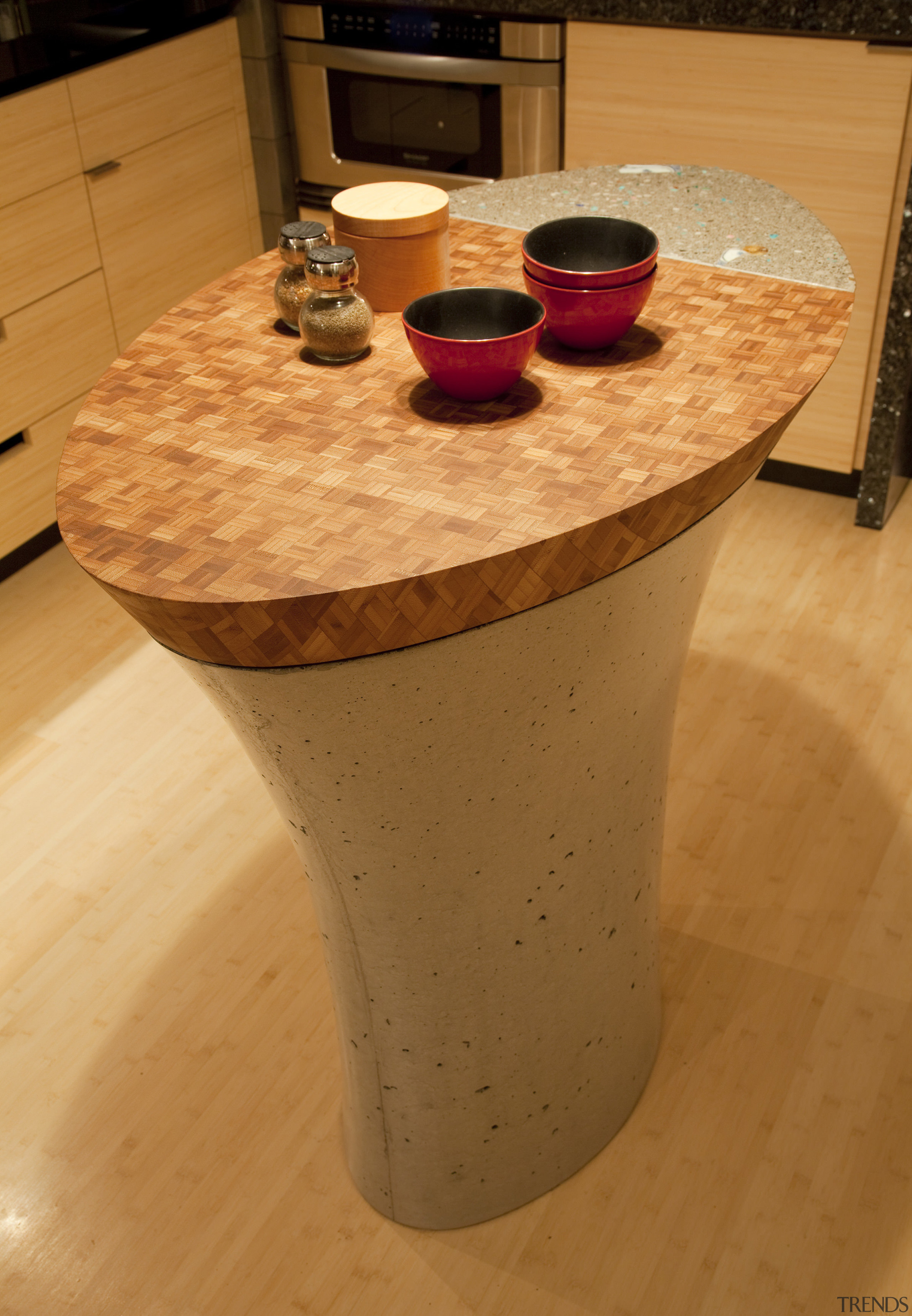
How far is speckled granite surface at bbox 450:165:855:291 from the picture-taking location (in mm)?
1379

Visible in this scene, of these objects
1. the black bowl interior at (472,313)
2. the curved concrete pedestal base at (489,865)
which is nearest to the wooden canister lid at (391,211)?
the black bowl interior at (472,313)

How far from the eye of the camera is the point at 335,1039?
1.70m

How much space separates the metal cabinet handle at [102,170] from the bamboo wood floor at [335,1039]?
93 cm

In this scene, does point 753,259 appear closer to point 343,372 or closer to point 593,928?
point 343,372

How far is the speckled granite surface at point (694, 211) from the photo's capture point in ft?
4.52

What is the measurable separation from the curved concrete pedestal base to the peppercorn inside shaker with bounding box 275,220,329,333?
42 centimetres

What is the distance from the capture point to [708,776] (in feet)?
6.76

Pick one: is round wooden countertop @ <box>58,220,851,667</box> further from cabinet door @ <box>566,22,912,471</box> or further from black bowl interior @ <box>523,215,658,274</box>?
cabinet door @ <box>566,22,912,471</box>

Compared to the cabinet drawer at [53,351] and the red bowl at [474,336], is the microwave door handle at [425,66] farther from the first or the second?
the red bowl at [474,336]

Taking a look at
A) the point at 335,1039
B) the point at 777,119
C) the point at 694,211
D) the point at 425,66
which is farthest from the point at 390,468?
the point at 425,66

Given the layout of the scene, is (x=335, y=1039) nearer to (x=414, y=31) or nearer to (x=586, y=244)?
(x=586, y=244)

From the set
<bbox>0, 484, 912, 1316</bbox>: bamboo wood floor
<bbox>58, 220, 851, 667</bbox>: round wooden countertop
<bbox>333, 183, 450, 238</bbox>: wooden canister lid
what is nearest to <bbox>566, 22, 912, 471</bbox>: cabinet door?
<bbox>0, 484, 912, 1316</bbox>: bamboo wood floor

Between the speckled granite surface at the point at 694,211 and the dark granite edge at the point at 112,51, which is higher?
the dark granite edge at the point at 112,51

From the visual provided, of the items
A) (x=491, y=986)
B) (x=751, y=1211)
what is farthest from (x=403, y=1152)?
(x=751, y=1211)
